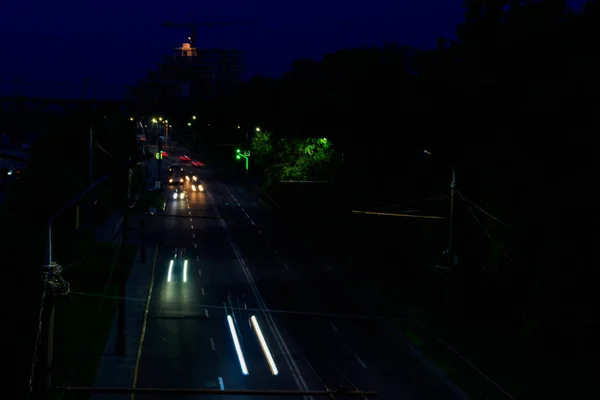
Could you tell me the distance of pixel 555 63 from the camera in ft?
76.3

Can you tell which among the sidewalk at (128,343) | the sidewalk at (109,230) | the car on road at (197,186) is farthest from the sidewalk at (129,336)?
the car on road at (197,186)

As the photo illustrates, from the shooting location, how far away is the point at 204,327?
75.5 feet

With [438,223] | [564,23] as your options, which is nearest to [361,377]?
[438,223]

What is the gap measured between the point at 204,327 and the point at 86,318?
380 cm

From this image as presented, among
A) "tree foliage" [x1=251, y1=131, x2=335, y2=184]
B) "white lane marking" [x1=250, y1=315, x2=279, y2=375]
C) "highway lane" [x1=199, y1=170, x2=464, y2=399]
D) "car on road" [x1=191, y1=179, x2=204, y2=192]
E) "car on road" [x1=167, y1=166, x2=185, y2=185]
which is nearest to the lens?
"highway lane" [x1=199, y1=170, x2=464, y2=399]

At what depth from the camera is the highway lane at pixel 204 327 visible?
59.1 feet

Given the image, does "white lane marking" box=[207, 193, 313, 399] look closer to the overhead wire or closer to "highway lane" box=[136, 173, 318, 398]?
"highway lane" box=[136, 173, 318, 398]

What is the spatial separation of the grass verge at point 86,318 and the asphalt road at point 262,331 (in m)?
1.32

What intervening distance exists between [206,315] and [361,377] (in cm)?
801

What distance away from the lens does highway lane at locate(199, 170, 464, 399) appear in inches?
702

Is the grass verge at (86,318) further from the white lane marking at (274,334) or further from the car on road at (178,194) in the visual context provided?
the car on road at (178,194)

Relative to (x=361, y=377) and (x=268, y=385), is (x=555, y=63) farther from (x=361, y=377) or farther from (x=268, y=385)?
(x=268, y=385)

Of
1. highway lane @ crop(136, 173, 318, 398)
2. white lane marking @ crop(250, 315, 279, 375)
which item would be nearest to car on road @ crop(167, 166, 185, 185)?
highway lane @ crop(136, 173, 318, 398)

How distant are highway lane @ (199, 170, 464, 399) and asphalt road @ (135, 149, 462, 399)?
0.10ft
